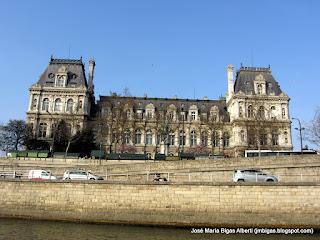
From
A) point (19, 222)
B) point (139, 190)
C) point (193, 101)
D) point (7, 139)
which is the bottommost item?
point (19, 222)

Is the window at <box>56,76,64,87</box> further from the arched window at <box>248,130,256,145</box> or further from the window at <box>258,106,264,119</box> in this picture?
the window at <box>258,106,264,119</box>

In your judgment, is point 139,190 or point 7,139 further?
point 7,139

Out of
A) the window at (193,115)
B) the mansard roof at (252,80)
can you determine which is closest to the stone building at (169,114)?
the mansard roof at (252,80)

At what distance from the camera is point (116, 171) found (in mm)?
35750

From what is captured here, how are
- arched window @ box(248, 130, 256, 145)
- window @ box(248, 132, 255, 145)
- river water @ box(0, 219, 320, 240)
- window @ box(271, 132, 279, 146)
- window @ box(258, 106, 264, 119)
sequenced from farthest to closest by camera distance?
window @ box(271, 132, 279, 146), window @ box(258, 106, 264, 119), window @ box(248, 132, 255, 145), arched window @ box(248, 130, 256, 145), river water @ box(0, 219, 320, 240)

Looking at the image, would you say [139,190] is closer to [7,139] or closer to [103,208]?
[103,208]

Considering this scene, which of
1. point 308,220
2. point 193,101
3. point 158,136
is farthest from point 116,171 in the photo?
point 193,101

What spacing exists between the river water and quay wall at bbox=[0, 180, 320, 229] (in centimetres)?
133

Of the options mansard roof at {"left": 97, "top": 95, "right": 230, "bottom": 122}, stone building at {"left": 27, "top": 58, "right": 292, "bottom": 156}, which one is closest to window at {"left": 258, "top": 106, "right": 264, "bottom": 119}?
stone building at {"left": 27, "top": 58, "right": 292, "bottom": 156}

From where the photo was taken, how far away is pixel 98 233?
2094 cm

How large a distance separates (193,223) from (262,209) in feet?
16.1

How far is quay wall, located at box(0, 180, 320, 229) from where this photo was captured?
2366cm

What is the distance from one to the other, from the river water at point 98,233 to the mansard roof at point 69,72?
49.1 metres

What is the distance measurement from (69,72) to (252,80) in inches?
1542
